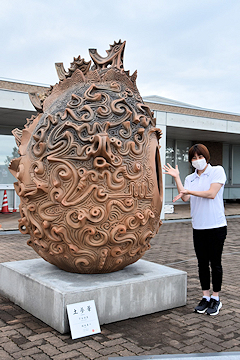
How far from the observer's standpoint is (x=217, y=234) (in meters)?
4.35

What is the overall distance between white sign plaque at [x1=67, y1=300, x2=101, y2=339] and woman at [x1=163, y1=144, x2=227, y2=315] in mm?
1387

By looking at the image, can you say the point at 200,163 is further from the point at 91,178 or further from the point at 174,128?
the point at 174,128

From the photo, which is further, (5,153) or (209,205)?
(5,153)

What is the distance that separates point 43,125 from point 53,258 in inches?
63.5

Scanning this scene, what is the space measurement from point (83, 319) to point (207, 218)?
182 centimetres

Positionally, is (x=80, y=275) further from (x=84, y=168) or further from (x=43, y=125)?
(x=43, y=125)

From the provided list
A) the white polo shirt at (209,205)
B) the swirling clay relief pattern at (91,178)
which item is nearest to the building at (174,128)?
the swirling clay relief pattern at (91,178)

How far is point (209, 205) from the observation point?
440 cm

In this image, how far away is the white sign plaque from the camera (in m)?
3.71

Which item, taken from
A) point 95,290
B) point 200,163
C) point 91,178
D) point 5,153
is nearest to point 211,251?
point 200,163

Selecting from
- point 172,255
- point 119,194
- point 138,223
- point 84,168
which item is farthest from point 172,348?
point 172,255

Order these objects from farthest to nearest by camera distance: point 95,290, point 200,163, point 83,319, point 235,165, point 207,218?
point 235,165 < point 200,163 < point 207,218 < point 95,290 < point 83,319

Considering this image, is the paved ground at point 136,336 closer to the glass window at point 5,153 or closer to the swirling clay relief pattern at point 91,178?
the swirling clay relief pattern at point 91,178

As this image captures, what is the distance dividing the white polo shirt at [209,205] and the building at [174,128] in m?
7.86
